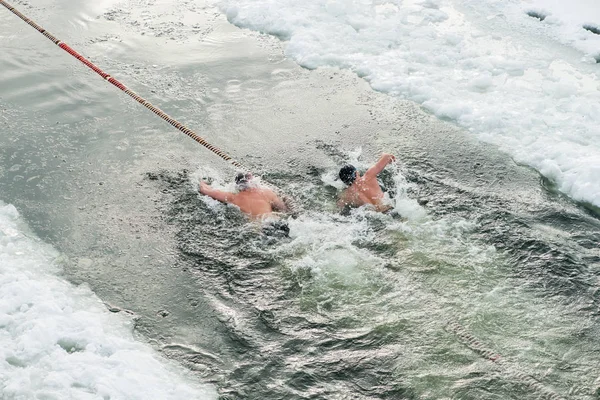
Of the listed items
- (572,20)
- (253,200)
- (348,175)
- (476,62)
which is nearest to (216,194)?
(253,200)

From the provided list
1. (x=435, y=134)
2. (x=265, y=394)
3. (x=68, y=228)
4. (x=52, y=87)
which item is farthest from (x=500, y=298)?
(x=52, y=87)

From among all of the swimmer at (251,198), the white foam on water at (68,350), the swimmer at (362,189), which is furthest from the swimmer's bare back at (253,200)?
the white foam on water at (68,350)

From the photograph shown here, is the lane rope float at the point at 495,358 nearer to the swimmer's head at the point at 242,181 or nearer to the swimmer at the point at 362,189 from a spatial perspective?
the swimmer at the point at 362,189

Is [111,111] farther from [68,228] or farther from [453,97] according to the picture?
[453,97]

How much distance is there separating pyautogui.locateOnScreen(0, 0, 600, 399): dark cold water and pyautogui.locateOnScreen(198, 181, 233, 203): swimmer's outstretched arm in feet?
0.32

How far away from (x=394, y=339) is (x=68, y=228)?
342 cm

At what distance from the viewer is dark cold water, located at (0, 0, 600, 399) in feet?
15.4

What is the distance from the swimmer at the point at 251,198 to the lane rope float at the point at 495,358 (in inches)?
85.2

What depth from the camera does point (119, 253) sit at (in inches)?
233

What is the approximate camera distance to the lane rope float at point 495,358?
4.38 m

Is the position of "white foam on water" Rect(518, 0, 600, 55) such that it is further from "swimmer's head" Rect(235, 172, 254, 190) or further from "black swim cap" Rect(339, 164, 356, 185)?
"swimmer's head" Rect(235, 172, 254, 190)

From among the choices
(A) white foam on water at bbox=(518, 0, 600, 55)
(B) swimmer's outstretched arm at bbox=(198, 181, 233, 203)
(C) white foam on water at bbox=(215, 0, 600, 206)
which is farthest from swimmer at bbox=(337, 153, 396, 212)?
(A) white foam on water at bbox=(518, 0, 600, 55)

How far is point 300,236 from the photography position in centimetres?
588

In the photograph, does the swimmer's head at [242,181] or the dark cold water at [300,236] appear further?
the swimmer's head at [242,181]
